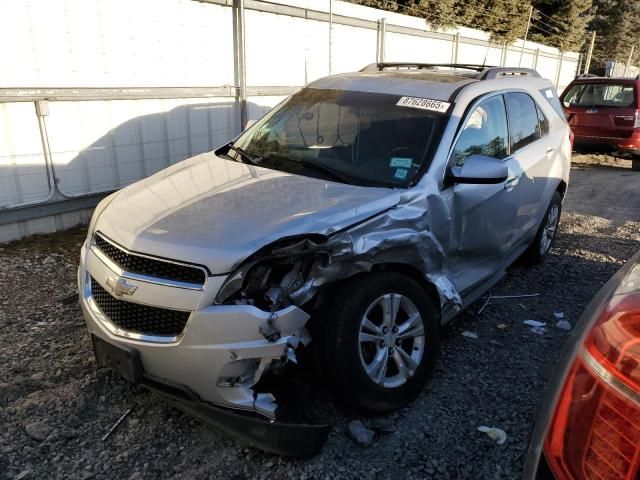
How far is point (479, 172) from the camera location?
3.23m

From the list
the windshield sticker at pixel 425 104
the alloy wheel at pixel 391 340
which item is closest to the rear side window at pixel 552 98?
the windshield sticker at pixel 425 104

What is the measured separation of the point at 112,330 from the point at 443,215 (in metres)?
1.95

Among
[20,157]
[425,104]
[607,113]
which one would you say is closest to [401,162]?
[425,104]

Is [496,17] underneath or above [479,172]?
above

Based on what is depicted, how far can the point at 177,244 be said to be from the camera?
2488 mm

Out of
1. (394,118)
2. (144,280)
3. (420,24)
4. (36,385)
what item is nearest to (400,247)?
(394,118)

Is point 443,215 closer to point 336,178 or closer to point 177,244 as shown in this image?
point 336,178

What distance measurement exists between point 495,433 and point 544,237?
114 inches

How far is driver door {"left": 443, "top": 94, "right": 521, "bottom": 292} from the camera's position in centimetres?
340

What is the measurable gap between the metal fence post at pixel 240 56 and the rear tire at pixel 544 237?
4251 mm

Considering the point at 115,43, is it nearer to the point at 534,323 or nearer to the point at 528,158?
the point at 528,158

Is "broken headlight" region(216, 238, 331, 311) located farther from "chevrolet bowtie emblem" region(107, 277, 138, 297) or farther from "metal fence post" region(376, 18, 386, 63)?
"metal fence post" region(376, 18, 386, 63)

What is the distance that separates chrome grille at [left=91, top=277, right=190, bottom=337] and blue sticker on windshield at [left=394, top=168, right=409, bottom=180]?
4.98 feet

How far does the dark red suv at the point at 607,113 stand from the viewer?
10164 millimetres
